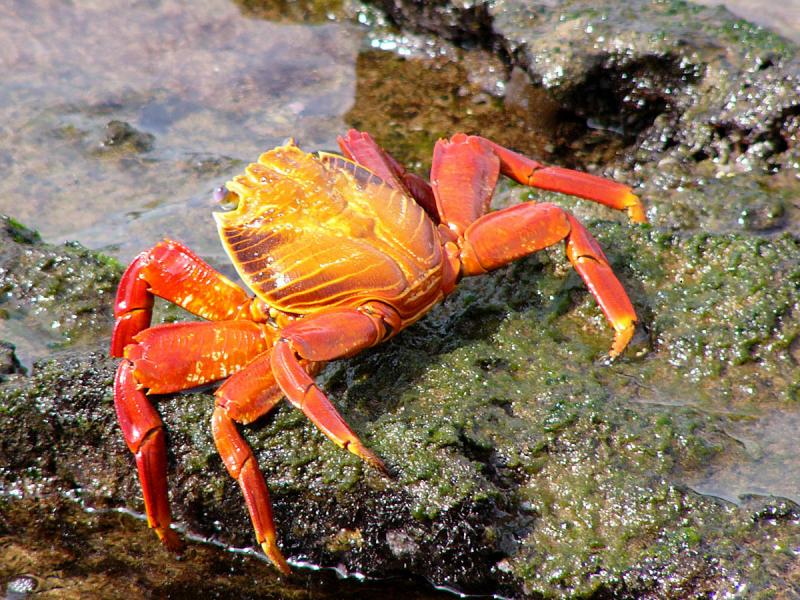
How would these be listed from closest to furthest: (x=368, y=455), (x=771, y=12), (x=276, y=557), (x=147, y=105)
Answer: (x=368, y=455)
(x=276, y=557)
(x=771, y=12)
(x=147, y=105)

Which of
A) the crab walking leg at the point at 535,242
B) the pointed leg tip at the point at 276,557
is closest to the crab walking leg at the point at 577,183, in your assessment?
the crab walking leg at the point at 535,242

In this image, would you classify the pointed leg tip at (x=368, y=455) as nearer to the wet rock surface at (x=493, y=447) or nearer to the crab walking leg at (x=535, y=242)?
the wet rock surface at (x=493, y=447)

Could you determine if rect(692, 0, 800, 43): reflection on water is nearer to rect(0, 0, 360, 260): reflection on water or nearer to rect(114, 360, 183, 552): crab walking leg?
rect(0, 0, 360, 260): reflection on water

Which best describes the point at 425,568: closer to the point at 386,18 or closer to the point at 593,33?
the point at 593,33

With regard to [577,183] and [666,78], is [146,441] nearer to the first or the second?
[577,183]

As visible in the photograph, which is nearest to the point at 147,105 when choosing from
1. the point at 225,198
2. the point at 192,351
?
the point at 225,198

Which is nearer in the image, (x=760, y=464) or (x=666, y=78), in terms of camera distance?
(x=760, y=464)

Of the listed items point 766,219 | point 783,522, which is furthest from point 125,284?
point 766,219
